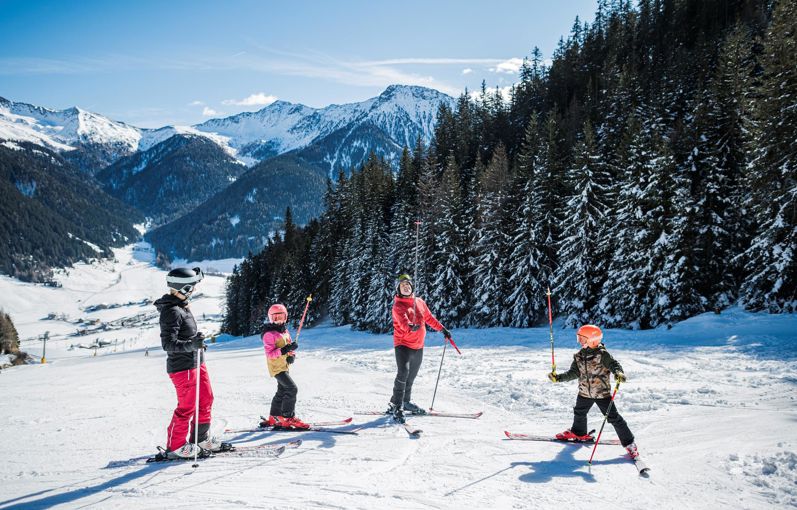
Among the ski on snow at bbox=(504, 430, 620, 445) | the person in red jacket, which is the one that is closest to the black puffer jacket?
the person in red jacket

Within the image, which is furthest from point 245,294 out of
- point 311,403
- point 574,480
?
point 574,480

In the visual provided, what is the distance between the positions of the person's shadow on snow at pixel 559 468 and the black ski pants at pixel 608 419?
298 millimetres

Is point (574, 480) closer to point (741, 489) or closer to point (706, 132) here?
point (741, 489)

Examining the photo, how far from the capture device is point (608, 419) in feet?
18.0

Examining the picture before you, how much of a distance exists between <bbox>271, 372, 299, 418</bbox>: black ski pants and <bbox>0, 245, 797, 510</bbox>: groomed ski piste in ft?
1.51

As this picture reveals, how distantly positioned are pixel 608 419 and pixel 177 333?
18.4ft

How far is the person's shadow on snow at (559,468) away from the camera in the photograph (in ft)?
16.3

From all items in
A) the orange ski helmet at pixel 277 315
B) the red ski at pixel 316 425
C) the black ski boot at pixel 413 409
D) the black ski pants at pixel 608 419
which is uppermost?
the orange ski helmet at pixel 277 315

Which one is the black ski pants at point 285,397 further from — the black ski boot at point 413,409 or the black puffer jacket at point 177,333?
the black ski boot at point 413,409

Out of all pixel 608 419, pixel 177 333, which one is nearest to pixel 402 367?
pixel 608 419

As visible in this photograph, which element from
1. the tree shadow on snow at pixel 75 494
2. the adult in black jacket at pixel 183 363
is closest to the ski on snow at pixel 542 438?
the adult in black jacket at pixel 183 363

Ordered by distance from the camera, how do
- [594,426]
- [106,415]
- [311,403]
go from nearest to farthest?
[594,426] < [106,415] < [311,403]

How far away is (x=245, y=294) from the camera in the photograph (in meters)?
70.6

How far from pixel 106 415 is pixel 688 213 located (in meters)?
23.7
